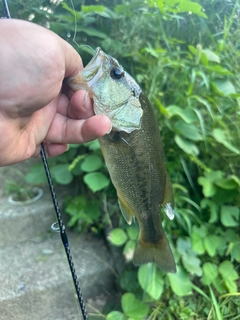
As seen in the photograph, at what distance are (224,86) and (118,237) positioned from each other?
845mm

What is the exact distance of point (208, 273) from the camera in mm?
1406

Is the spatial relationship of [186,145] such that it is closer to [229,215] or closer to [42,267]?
[229,215]

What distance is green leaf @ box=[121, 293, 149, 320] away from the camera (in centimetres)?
127

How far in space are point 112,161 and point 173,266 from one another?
18.6 inches

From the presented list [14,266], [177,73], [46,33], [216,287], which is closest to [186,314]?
[216,287]

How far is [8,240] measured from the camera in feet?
4.66

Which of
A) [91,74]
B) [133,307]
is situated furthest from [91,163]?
[91,74]

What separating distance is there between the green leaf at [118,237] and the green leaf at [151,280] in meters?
0.13

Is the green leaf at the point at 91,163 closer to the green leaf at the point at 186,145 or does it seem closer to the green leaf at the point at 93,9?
the green leaf at the point at 186,145

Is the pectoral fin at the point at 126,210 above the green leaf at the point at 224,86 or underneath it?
underneath

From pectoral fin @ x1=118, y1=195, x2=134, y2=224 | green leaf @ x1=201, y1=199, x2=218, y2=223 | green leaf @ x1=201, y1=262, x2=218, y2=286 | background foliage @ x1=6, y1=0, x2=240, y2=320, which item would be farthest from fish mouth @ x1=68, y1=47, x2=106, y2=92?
green leaf @ x1=201, y1=262, x2=218, y2=286

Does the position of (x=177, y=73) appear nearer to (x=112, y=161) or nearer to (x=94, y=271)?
(x=112, y=161)

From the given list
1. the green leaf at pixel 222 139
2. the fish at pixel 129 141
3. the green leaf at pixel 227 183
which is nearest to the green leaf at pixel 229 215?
the green leaf at pixel 227 183

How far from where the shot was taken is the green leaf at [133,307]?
1274mm
